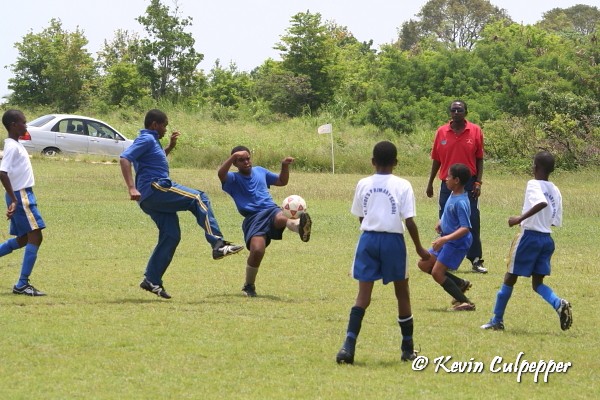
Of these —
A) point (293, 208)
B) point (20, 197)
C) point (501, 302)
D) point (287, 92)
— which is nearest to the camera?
point (501, 302)

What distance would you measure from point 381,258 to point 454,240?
8.10ft

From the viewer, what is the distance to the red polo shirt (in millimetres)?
13008

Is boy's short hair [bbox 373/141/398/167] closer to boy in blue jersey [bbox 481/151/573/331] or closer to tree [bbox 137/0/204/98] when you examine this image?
boy in blue jersey [bbox 481/151/573/331]

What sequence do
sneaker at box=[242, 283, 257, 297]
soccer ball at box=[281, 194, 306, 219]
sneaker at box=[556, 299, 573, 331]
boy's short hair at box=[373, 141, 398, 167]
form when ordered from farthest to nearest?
sneaker at box=[242, 283, 257, 297] < soccer ball at box=[281, 194, 306, 219] < sneaker at box=[556, 299, 573, 331] < boy's short hair at box=[373, 141, 398, 167]

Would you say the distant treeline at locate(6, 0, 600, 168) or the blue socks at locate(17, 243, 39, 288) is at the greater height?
the distant treeline at locate(6, 0, 600, 168)

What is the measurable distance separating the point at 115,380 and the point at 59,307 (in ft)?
9.76

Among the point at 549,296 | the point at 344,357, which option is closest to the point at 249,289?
the point at 549,296

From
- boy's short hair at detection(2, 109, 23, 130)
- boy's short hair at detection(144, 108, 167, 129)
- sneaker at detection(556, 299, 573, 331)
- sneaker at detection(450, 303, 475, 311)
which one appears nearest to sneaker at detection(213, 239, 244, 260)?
boy's short hair at detection(144, 108, 167, 129)

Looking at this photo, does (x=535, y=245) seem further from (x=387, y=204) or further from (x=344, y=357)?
(x=344, y=357)

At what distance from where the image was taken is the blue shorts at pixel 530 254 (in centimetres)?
926

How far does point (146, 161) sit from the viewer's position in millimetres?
10789

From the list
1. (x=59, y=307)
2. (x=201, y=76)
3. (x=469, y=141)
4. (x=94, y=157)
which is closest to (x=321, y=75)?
(x=201, y=76)

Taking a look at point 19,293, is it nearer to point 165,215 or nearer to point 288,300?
point 165,215

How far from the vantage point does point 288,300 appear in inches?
430
